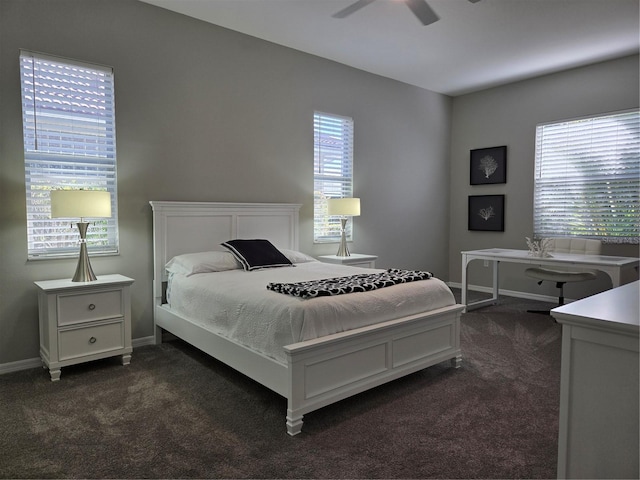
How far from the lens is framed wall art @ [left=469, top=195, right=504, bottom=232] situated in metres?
5.86

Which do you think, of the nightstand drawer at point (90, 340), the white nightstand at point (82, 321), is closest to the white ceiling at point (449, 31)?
the white nightstand at point (82, 321)

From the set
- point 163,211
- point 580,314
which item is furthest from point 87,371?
point 580,314

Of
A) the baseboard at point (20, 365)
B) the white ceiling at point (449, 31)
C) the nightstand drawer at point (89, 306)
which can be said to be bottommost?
the baseboard at point (20, 365)

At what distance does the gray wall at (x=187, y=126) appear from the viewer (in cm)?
316

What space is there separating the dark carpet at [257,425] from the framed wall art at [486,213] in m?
2.86

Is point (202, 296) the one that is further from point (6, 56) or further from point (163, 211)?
point (6, 56)

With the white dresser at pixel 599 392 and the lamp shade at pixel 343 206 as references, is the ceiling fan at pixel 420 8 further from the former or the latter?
the white dresser at pixel 599 392

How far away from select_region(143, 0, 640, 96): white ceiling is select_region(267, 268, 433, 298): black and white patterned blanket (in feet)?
7.15

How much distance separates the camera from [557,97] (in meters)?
5.27

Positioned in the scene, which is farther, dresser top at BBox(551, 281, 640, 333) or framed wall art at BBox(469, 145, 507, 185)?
framed wall art at BBox(469, 145, 507, 185)

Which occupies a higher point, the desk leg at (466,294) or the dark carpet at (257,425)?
the desk leg at (466,294)

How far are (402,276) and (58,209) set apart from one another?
7.90ft

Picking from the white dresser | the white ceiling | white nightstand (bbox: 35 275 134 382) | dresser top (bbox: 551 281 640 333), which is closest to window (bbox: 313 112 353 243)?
the white ceiling

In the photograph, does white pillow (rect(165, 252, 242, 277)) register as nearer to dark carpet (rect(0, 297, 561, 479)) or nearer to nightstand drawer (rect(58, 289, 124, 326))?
nightstand drawer (rect(58, 289, 124, 326))
